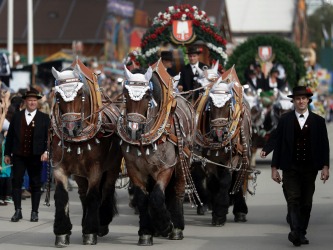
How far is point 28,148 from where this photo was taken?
50.9 feet

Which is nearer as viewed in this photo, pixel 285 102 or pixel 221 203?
pixel 221 203

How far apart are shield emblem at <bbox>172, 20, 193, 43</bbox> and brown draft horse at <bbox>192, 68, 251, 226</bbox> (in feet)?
11.0

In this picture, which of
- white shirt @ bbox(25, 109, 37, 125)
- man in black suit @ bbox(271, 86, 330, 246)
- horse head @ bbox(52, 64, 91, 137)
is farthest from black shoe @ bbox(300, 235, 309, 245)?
white shirt @ bbox(25, 109, 37, 125)

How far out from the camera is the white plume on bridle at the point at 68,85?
12.7 metres

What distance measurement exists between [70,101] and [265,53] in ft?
45.1

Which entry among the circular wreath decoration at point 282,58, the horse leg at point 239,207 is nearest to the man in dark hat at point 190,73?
the horse leg at point 239,207

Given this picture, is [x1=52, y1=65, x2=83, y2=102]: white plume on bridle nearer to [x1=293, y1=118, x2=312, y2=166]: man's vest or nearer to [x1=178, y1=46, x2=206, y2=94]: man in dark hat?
[x1=293, y1=118, x2=312, y2=166]: man's vest

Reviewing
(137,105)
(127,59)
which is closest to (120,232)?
(137,105)

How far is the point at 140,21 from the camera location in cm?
5356

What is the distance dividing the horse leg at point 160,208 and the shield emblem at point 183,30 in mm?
6739

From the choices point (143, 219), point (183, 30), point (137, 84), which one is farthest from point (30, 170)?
point (183, 30)

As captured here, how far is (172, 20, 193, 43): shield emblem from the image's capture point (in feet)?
63.1

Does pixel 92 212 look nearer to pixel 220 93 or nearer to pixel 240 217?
pixel 220 93

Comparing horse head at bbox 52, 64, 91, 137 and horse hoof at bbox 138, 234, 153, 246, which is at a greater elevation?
horse head at bbox 52, 64, 91, 137
